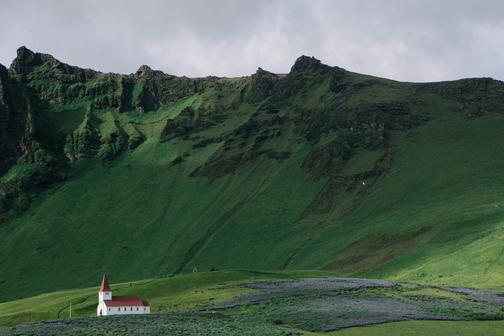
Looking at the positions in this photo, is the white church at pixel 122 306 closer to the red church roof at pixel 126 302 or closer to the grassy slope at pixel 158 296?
the red church roof at pixel 126 302

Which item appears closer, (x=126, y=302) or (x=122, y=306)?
(x=122, y=306)

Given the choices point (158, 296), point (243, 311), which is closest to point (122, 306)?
point (243, 311)

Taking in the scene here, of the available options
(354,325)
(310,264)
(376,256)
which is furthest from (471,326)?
(310,264)

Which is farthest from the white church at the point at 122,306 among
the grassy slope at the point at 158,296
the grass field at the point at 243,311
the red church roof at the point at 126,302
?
the grassy slope at the point at 158,296

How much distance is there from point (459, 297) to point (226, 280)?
150 feet

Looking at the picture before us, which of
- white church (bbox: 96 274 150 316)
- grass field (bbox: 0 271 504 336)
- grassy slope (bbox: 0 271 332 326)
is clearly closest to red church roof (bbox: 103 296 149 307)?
white church (bbox: 96 274 150 316)

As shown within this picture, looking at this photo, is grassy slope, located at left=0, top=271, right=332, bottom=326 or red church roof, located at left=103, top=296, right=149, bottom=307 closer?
red church roof, located at left=103, top=296, right=149, bottom=307

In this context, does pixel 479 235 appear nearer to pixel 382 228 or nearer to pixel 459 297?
pixel 382 228

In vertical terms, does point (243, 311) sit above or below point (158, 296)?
below

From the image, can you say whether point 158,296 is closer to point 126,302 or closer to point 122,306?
point 126,302

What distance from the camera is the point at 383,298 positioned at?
92500mm

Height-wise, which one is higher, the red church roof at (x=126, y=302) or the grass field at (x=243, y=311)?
the red church roof at (x=126, y=302)

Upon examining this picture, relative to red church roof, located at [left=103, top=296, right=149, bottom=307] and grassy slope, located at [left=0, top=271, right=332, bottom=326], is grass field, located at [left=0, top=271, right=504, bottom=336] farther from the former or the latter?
red church roof, located at [left=103, top=296, right=149, bottom=307]

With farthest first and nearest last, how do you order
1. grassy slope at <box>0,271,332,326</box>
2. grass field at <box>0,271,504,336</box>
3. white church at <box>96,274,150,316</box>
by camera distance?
grassy slope at <box>0,271,332,326</box>
white church at <box>96,274,150,316</box>
grass field at <box>0,271,504,336</box>
